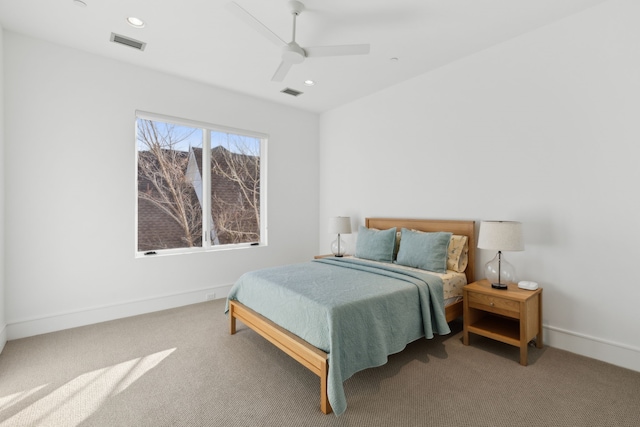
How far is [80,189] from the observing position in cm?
324

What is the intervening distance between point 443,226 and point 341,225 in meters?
1.47

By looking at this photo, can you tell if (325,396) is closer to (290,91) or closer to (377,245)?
(377,245)

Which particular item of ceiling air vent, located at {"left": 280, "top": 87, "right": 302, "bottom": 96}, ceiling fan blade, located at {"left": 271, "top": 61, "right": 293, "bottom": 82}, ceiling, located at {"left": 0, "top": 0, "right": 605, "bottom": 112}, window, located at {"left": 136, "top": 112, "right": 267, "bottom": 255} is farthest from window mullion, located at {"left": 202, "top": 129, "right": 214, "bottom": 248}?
ceiling fan blade, located at {"left": 271, "top": 61, "right": 293, "bottom": 82}

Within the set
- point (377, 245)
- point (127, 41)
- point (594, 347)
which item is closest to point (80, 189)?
point (127, 41)

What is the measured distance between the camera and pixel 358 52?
8.07 feet

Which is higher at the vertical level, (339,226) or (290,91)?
(290,91)

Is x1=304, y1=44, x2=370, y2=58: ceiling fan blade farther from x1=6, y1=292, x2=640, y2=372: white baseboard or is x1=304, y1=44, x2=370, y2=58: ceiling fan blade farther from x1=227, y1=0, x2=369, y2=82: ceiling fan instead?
x1=6, y1=292, x2=640, y2=372: white baseboard

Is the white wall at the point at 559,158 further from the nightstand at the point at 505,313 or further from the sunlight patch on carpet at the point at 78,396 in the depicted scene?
the sunlight patch on carpet at the point at 78,396

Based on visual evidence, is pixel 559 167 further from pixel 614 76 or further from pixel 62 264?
pixel 62 264

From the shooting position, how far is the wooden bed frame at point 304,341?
196cm

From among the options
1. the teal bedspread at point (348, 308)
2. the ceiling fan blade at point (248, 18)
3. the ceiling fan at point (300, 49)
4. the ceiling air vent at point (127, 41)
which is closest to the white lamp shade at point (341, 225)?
the teal bedspread at point (348, 308)

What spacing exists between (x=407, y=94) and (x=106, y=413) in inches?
166

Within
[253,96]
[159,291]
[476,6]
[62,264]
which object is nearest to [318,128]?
[253,96]

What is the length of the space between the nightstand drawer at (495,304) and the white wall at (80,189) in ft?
10.5
